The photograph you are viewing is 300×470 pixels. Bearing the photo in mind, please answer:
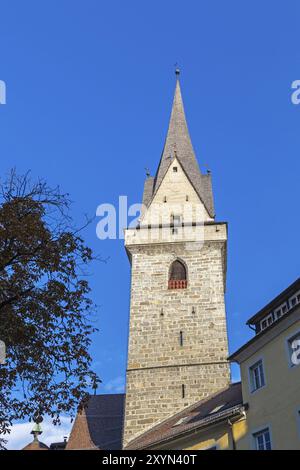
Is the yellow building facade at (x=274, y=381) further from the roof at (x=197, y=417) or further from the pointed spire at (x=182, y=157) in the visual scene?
the pointed spire at (x=182, y=157)

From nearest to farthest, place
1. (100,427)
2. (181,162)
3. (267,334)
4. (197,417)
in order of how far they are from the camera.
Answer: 1. (267,334)
2. (197,417)
3. (100,427)
4. (181,162)

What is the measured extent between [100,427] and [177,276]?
8.10 metres

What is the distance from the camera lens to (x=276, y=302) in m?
16.4

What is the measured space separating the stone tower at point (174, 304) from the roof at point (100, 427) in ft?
9.16

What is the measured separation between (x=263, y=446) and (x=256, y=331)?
3867 millimetres

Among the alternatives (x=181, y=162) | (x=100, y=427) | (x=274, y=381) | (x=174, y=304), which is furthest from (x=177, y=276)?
(x=274, y=381)

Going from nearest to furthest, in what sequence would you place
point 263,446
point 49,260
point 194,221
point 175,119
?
point 49,260 → point 263,446 → point 194,221 → point 175,119

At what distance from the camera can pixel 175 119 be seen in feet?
123

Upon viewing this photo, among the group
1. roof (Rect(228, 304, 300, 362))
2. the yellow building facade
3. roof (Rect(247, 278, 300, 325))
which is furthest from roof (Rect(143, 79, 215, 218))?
the yellow building facade

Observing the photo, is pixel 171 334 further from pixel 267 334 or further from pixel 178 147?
pixel 178 147
